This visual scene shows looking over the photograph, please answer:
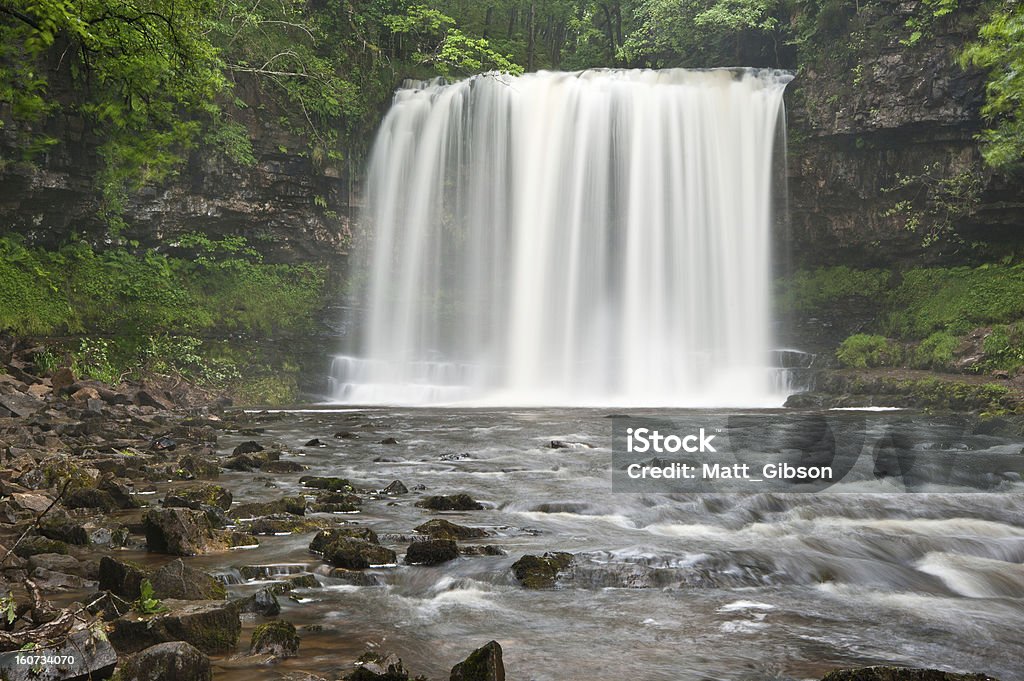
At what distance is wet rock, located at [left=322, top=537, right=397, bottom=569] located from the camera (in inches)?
222

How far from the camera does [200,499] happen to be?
727 cm

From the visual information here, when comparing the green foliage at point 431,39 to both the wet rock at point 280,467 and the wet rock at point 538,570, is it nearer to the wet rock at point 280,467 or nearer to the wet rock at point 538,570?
the wet rock at point 280,467

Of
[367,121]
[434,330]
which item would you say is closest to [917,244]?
[434,330]

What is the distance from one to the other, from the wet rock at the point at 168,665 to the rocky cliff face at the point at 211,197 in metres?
23.2

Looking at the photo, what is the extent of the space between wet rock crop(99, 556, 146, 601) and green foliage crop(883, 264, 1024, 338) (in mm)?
24642

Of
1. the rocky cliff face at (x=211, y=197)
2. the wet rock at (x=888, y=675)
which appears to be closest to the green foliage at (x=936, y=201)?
the rocky cliff face at (x=211, y=197)

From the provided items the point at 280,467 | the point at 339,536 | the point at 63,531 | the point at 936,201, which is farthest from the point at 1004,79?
the point at 63,531

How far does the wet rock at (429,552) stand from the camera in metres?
5.90

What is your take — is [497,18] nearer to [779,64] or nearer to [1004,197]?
[779,64]

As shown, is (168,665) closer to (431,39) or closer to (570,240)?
(570,240)

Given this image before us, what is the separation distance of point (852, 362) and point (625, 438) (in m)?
13.3

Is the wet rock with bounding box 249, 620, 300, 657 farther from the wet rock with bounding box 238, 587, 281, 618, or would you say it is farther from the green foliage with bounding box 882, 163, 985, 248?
the green foliage with bounding box 882, 163, 985, 248

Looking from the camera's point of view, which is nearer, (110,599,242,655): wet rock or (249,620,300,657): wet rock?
(110,599,242,655): wet rock

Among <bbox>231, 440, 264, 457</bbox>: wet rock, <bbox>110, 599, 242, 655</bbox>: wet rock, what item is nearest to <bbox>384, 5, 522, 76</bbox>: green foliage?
<bbox>231, 440, 264, 457</bbox>: wet rock
